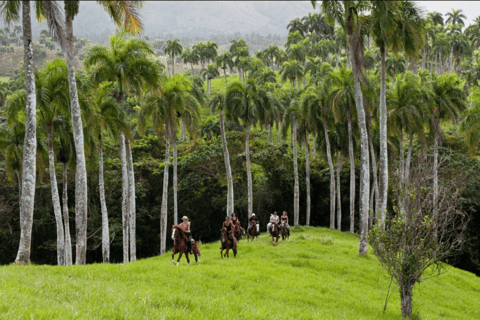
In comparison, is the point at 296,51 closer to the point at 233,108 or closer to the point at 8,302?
the point at 233,108

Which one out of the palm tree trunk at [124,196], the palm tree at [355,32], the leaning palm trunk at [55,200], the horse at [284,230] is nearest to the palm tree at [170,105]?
the palm tree trunk at [124,196]

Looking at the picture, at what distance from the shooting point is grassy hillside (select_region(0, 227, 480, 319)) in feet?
23.5

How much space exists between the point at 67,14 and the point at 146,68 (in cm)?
733

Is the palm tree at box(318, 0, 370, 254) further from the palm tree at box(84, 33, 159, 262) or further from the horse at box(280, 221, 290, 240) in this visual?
the palm tree at box(84, 33, 159, 262)

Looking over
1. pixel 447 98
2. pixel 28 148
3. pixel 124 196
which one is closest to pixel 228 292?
pixel 28 148

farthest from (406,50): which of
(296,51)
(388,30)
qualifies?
(296,51)

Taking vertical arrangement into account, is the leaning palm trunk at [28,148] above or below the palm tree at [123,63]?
below

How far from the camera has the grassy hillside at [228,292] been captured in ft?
23.5

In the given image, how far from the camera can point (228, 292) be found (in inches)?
416

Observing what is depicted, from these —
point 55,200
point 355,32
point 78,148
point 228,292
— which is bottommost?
point 228,292

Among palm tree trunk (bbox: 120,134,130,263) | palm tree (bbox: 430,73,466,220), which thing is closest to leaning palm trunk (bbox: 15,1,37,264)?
palm tree trunk (bbox: 120,134,130,263)

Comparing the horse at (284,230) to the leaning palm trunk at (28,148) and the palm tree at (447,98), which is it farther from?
the palm tree at (447,98)

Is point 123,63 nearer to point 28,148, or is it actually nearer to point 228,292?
point 28,148

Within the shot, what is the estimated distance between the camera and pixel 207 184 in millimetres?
44031
